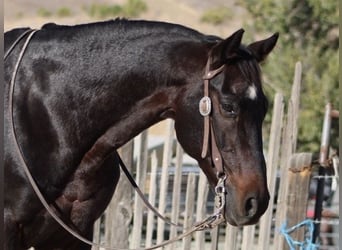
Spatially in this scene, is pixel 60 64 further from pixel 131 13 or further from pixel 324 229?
pixel 131 13

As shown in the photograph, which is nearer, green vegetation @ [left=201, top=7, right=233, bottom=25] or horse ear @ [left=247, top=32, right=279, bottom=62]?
horse ear @ [left=247, top=32, right=279, bottom=62]

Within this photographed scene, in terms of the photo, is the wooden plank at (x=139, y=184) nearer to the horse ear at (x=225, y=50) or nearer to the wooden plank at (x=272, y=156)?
the wooden plank at (x=272, y=156)

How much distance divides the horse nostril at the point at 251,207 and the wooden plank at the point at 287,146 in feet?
7.90

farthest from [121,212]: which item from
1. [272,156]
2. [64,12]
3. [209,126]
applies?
[64,12]

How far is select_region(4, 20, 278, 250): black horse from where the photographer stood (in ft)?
11.8

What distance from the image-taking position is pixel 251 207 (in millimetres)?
3410

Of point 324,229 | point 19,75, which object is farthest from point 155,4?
point 19,75

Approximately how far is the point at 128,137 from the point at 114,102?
19 cm

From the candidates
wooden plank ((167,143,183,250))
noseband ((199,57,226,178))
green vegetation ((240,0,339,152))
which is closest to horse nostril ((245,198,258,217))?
noseband ((199,57,226,178))

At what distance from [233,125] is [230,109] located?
73 mm

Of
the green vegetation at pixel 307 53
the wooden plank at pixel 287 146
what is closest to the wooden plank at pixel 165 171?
the wooden plank at pixel 287 146

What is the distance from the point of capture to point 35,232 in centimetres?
388

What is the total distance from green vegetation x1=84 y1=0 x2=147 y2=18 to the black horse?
93.5 feet

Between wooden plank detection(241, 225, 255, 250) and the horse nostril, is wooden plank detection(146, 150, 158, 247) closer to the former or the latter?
wooden plank detection(241, 225, 255, 250)
